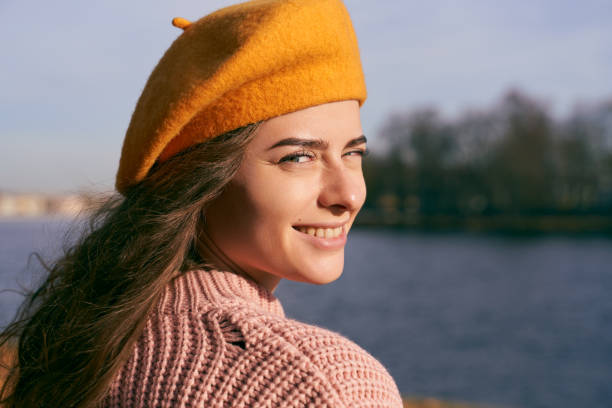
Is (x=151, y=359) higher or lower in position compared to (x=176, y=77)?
lower

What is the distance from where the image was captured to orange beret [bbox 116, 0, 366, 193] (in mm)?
1624

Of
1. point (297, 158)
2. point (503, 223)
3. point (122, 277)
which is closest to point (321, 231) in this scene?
point (297, 158)

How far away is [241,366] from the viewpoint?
4.57 ft

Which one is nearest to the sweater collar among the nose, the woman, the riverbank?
the woman

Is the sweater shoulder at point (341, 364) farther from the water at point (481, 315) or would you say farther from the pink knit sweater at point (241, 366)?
the water at point (481, 315)

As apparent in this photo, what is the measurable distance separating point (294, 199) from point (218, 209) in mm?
257

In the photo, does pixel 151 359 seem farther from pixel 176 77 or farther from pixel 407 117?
pixel 407 117

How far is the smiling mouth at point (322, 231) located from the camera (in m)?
1.79

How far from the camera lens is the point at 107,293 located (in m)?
1.81

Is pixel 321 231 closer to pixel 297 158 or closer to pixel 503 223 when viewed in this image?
pixel 297 158

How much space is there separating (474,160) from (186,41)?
7058 cm

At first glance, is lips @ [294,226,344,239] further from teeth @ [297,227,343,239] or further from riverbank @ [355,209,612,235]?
riverbank @ [355,209,612,235]

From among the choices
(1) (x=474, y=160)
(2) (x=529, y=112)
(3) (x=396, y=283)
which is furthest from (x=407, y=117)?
(3) (x=396, y=283)

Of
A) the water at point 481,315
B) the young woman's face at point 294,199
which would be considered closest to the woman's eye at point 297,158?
the young woman's face at point 294,199
